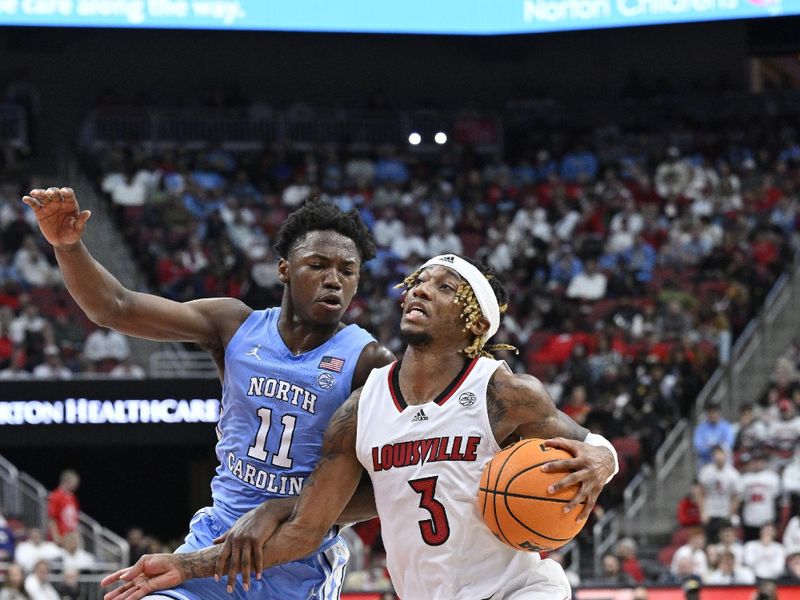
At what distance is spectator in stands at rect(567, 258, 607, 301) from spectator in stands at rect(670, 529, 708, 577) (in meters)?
5.58

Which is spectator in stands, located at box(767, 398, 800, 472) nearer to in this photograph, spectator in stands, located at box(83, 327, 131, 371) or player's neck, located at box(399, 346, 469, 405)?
spectator in stands, located at box(83, 327, 131, 371)

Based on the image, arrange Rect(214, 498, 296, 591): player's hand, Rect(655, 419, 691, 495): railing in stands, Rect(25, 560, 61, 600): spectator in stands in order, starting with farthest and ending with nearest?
Rect(655, 419, 691, 495): railing in stands, Rect(25, 560, 61, 600): spectator in stands, Rect(214, 498, 296, 591): player's hand

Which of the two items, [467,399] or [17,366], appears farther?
[17,366]

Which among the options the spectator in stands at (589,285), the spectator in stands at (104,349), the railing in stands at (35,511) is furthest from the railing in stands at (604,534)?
the spectator in stands at (104,349)

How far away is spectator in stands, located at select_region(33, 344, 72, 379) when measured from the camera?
1666 centimetres

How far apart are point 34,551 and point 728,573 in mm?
7113

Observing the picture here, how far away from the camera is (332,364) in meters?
5.78

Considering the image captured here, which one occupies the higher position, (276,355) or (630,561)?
(276,355)

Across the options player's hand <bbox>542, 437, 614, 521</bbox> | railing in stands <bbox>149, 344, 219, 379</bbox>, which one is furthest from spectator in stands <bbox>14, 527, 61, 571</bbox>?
player's hand <bbox>542, 437, 614, 521</bbox>

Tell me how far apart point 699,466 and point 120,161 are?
35.4 ft

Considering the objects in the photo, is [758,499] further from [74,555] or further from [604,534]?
[74,555]

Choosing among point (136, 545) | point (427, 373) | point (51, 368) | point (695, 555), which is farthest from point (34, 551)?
point (427, 373)

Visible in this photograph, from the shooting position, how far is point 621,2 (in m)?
22.2

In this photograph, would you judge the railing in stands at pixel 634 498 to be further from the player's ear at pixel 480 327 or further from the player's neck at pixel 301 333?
the player's ear at pixel 480 327
